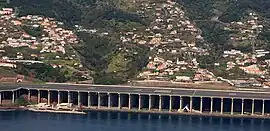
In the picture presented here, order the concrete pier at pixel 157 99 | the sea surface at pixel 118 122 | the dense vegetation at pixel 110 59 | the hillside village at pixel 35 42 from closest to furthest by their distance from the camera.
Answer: the sea surface at pixel 118 122 → the concrete pier at pixel 157 99 → the dense vegetation at pixel 110 59 → the hillside village at pixel 35 42

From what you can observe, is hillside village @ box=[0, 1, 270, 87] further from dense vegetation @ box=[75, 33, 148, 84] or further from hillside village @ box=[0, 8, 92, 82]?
dense vegetation @ box=[75, 33, 148, 84]

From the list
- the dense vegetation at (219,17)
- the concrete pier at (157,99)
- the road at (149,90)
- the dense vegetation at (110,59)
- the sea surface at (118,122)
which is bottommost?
the sea surface at (118,122)

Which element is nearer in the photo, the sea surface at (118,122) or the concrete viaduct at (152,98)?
the sea surface at (118,122)

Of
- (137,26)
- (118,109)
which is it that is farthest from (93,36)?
(118,109)

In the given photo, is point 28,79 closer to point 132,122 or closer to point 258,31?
point 132,122

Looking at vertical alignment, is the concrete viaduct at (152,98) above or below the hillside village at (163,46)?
below

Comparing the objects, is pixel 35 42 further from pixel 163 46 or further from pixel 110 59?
pixel 163 46

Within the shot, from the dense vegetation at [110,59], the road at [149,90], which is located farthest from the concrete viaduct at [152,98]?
the dense vegetation at [110,59]

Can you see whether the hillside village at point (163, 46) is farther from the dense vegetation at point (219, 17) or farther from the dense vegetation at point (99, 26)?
the dense vegetation at point (99, 26)

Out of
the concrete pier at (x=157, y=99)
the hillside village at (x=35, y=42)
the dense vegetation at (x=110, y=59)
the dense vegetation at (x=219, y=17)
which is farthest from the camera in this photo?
the dense vegetation at (x=219, y=17)
